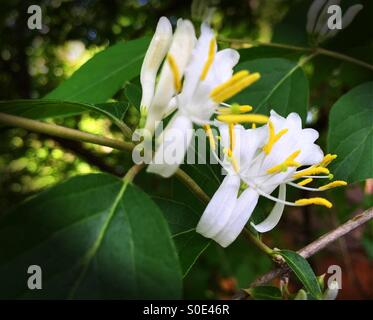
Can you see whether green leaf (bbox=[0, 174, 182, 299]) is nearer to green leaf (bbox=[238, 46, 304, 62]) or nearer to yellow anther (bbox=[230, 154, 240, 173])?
yellow anther (bbox=[230, 154, 240, 173])

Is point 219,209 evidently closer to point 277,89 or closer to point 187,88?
point 187,88

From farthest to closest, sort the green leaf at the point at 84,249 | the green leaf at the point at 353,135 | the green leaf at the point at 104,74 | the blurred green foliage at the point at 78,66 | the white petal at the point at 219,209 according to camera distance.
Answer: the blurred green foliage at the point at 78,66 < the green leaf at the point at 104,74 < the green leaf at the point at 353,135 < the white petal at the point at 219,209 < the green leaf at the point at 84,249

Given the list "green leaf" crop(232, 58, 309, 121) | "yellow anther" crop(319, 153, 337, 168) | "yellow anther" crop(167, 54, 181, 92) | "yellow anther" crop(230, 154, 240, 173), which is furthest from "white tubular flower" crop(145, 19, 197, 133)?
"green leaf" crop(232, 58, 309, 121)

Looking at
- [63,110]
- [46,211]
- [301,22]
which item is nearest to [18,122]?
[46,211]

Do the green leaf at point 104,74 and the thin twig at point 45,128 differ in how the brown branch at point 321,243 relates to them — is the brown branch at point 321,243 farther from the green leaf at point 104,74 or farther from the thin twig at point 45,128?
the green leaf at point 104,74

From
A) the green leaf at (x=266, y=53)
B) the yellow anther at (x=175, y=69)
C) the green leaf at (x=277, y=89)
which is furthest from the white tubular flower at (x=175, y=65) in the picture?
the green leaf at (x=266, y=53)

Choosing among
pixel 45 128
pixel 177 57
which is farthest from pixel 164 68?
pixel 45 128
